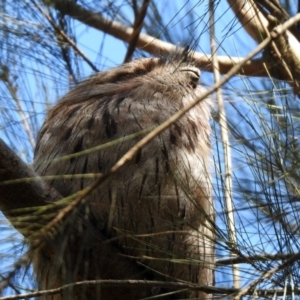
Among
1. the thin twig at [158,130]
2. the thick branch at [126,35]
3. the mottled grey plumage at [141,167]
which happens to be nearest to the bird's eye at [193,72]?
the mottled grey plumage at [141,167]

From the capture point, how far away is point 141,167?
320 cm

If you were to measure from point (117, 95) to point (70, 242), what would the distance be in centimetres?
110

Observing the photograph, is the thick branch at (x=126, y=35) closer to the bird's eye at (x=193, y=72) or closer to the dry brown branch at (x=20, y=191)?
the bird's eye at (x=193, y=72)

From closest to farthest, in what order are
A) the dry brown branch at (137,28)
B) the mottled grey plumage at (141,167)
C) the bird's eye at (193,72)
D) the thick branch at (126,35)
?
the mottled grey plumage at (141,167) → the bird's eye at (193,72) → the dry brown branch at (137,28) → the thick branch at (126,35)

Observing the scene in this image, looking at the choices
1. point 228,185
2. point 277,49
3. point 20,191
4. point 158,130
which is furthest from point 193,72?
point 158,130

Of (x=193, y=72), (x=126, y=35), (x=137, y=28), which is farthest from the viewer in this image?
(x=126, y=35)

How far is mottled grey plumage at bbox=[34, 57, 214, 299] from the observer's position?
312 cm

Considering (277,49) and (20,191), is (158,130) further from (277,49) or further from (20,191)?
(277,49)

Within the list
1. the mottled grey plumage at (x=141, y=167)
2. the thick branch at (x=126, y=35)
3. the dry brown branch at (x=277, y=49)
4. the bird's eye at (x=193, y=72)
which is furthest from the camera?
the thick branch at (x=126, y=35)

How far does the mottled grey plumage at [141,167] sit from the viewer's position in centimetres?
312

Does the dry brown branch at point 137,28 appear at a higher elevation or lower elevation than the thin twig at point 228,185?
higher

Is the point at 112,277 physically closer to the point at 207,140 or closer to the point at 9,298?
the point at 9,298

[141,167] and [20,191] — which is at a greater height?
[141,167]

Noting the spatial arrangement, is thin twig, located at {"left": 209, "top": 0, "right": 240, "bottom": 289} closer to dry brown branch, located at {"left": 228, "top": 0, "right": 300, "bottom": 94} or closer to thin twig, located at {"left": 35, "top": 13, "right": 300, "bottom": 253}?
dry brown branch, located at {"left": 228, "top": 0, "right": 300, "bottom": 94}
